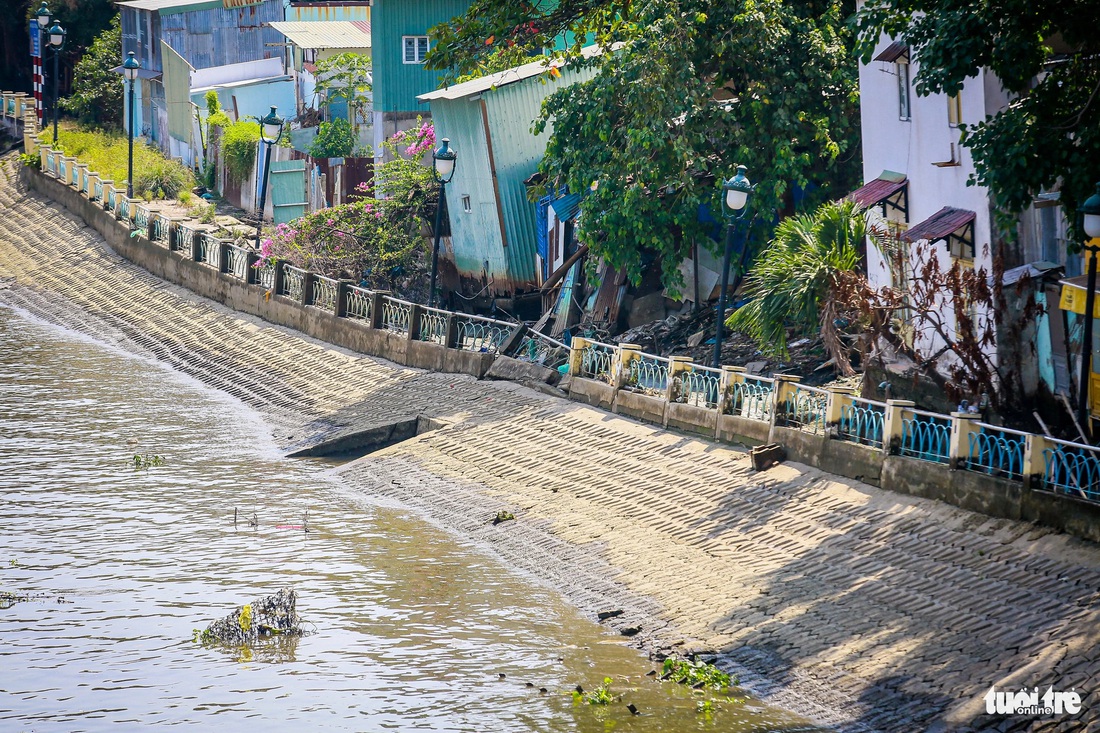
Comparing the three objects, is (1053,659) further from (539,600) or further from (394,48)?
(394,48)

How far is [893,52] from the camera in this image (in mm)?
20984

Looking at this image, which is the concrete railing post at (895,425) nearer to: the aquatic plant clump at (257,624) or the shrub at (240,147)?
the aquatic plant clump at (257,624)

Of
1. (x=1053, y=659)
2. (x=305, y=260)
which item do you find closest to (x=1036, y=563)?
(x=1053, y=659)

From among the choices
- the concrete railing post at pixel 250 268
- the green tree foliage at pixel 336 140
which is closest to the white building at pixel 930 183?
the concrete railing post at pixel 250 268

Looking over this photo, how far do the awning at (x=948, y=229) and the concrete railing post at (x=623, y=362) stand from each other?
450 centimetres

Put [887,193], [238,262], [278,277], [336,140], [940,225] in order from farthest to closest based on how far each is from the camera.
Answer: [336,140] → [238,262] → [278,277] → [887,193] → [940,225]

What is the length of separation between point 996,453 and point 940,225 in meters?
4.59

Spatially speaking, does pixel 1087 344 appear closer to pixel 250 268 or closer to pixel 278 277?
pixel 278 277

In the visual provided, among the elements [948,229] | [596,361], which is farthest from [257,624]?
[948,229]

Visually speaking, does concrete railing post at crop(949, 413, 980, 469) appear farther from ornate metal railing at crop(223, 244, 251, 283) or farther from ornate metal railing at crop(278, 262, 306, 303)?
ornate metal railing at crop(223, 244, 251, 283)

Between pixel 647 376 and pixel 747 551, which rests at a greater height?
pixel 647 376

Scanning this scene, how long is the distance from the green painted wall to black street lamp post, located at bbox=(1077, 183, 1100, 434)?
2208cm

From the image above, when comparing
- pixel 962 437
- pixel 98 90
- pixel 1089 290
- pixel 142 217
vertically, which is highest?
pixel 98 90

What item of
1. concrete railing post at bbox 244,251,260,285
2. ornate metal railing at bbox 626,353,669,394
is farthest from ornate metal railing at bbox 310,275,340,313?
ornate metal railing at bbox 626,353,669,394
